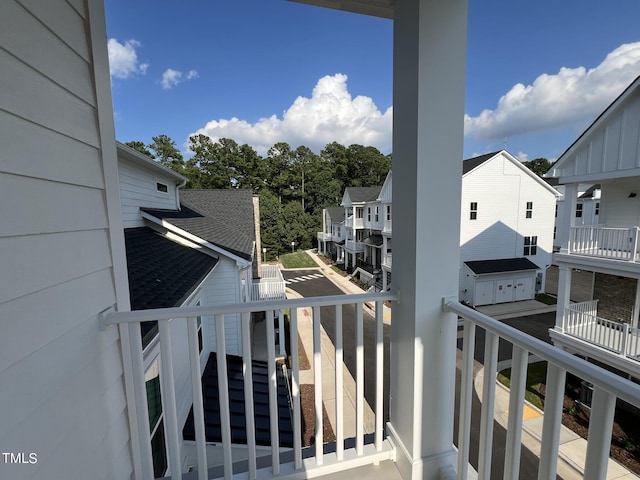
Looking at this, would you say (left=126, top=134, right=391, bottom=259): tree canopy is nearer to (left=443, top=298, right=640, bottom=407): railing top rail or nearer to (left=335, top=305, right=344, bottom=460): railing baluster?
(left=335, top=305, right=344, bottom=460): railing baluster

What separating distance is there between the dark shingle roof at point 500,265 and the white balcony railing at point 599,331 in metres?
4.28

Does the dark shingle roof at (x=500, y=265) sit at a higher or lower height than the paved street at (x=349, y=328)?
higher

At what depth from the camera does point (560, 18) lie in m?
1.64

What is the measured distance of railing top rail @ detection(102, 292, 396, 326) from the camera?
3.90 ft

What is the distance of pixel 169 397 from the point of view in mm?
1287

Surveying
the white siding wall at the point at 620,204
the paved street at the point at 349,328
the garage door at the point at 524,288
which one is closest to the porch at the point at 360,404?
the paved street at the point at 349,328

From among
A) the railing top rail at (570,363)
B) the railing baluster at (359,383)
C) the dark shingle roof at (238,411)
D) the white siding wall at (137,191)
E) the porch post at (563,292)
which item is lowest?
the dark shingle roof at (238,411)

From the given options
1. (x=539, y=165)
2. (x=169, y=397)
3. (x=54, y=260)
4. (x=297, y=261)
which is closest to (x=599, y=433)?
(x=169, y=397)

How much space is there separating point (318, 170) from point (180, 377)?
24691mm

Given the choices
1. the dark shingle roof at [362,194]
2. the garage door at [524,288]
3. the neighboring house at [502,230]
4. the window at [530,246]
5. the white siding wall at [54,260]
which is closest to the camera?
the white siding wall at [54,260]

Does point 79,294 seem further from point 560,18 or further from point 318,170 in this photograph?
point 318,170

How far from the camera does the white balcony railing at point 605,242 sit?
15.6 feet

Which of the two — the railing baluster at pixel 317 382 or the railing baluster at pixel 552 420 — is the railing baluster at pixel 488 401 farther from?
the railing baluster at pixel 317 382

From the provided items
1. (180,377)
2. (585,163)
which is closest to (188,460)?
(180,377)
